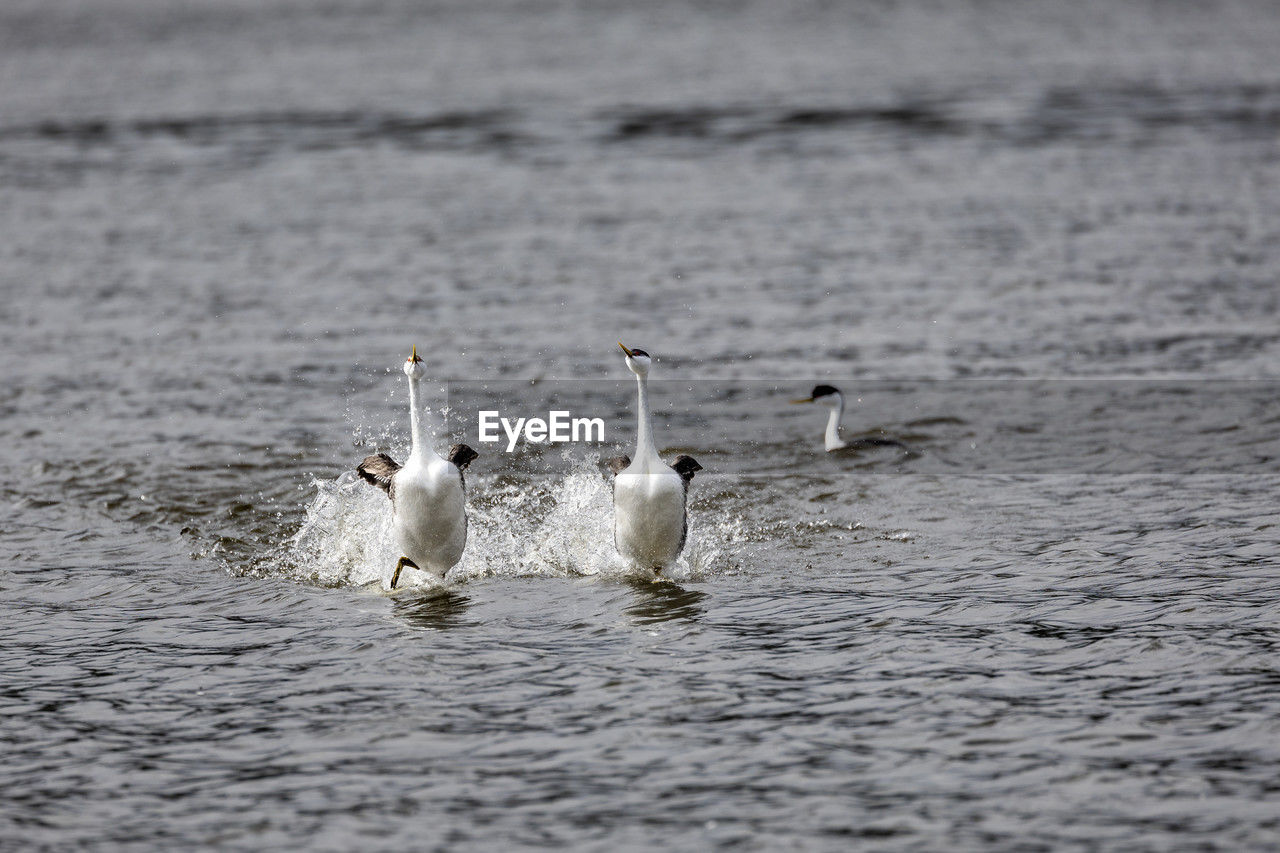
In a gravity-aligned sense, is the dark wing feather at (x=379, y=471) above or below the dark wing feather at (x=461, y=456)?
below

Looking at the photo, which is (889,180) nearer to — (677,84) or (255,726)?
(677,84)

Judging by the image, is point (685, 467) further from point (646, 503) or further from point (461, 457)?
point (461, 457)

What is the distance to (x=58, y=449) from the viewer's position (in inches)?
750

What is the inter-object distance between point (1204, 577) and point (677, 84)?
47734 mm

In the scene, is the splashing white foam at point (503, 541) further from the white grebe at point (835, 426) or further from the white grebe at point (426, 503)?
the white grebe at point (835, 426)

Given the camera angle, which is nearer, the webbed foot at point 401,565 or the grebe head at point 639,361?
the grebe head at point 639,361

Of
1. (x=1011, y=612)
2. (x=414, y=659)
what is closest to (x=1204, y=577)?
(x=1011, y=612)

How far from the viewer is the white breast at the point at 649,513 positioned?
13852 millimetres

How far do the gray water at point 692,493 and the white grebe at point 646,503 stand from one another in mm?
371

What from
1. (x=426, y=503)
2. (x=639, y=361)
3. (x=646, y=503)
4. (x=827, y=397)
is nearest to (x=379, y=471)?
(x=426, y=503)

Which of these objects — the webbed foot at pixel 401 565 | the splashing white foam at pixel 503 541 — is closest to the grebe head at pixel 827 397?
the splashing white foam at pixel 503 541

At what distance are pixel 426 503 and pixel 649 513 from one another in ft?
6.53

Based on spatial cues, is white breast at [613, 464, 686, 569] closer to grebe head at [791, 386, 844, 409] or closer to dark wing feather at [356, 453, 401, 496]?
dark wing feather at [356, 453, 401, 496]

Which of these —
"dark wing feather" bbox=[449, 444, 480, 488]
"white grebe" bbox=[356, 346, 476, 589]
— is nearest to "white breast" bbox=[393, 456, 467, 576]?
"white grebe" bbox=[356, 346, 476, 589]
